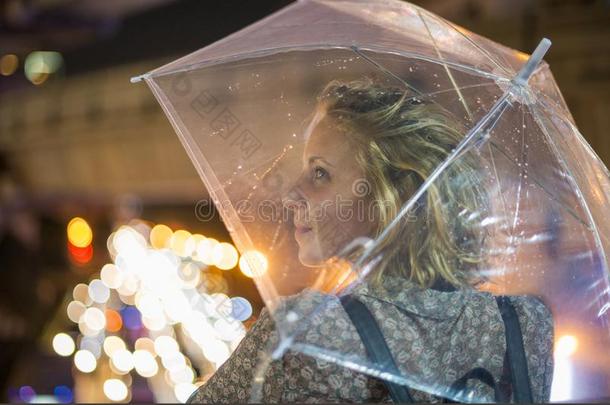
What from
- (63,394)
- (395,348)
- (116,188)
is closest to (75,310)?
(63,394)

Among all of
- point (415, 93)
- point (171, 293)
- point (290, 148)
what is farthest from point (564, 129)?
point (171, 293)

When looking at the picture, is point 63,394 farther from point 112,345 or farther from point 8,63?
point 8,63

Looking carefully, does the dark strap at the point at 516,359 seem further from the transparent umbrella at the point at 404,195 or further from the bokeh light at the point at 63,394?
the bokeh light at the point at 63,394

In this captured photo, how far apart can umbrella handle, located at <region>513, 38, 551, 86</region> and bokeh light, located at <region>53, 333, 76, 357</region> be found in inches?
258

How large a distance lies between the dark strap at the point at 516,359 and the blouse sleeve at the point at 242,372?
0.51m

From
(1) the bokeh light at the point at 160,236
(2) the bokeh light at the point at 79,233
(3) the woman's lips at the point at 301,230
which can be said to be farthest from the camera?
(2) the bokeh light at the point at 79,233

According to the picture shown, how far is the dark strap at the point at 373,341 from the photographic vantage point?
186cm

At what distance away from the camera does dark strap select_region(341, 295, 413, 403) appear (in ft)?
6.09

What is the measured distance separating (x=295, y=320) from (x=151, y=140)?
10257 millimetres

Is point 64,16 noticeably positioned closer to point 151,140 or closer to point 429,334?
point 151,140

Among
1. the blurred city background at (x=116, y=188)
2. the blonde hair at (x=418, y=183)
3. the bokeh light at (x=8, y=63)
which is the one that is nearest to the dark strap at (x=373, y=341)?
the blonde hair at (x=418, y=183)

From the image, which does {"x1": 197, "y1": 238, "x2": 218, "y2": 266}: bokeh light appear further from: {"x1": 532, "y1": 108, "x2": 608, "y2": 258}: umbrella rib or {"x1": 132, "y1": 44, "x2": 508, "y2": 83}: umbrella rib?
{"x1": 532, "y1": 108, "x2": 608, "y2": 258}: umbrella rib

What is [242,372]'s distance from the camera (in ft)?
6.83

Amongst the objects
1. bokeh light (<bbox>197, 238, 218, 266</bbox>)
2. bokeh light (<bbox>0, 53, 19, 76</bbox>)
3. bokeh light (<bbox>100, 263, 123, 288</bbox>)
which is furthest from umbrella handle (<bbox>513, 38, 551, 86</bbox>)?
bokeh light (<bbox>0, 53, 19, 76</bbox>)
